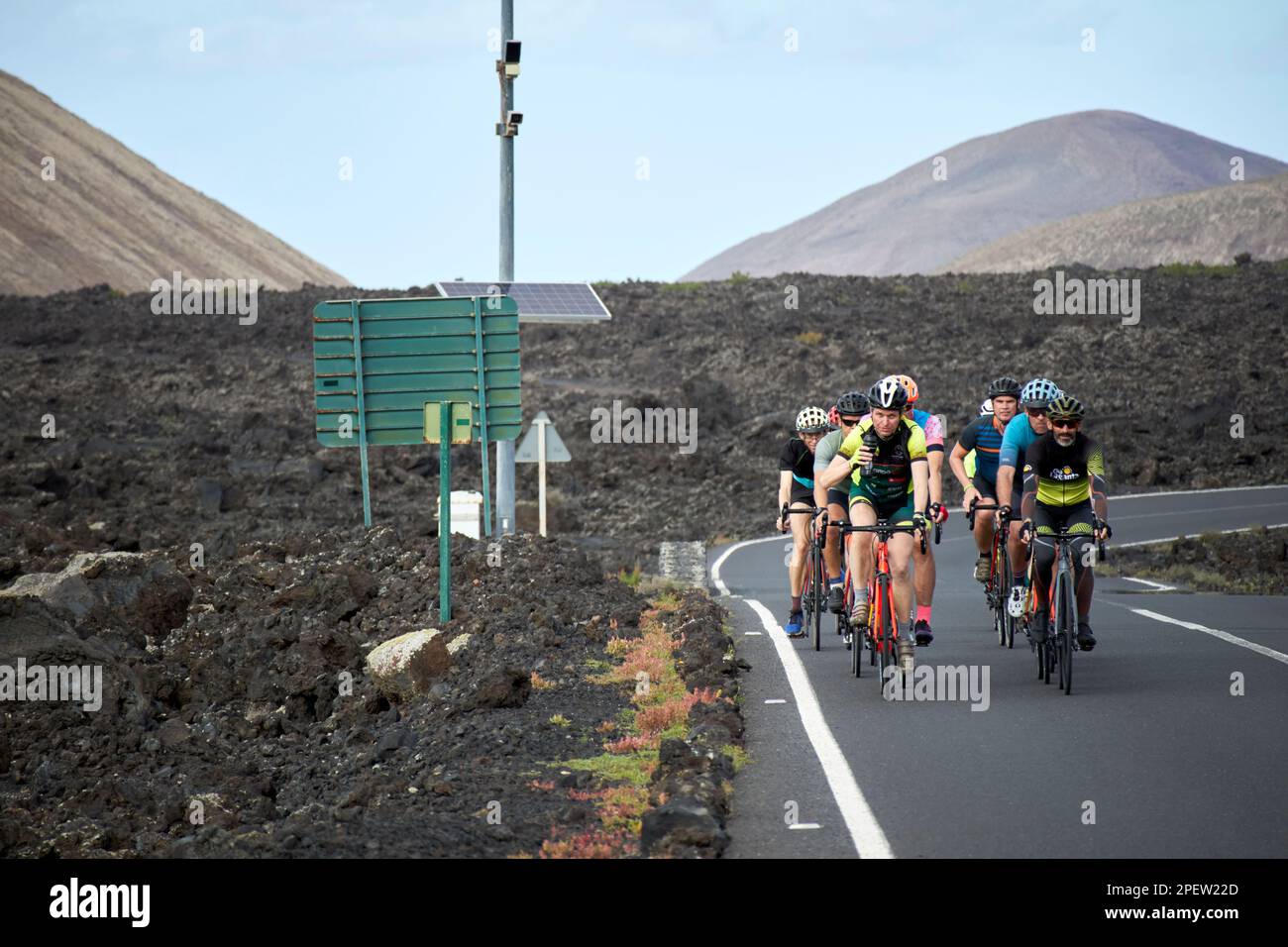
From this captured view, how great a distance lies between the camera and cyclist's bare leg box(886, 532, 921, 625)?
12188 millimetres

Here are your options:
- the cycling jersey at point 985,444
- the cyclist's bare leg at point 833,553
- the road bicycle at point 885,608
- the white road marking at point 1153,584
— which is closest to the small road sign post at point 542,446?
the cycling jersey at point 985,444

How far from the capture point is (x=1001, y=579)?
15352mm

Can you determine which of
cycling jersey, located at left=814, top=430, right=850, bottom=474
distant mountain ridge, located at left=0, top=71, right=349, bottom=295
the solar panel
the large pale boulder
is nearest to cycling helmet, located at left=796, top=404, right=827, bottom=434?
cycling jersey, located at left=814, top=430, right=850, bottom=474

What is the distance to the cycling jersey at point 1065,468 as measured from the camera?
40.7ft

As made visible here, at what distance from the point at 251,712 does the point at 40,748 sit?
1895 millimetres

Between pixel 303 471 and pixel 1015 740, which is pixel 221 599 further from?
pixel 303 471

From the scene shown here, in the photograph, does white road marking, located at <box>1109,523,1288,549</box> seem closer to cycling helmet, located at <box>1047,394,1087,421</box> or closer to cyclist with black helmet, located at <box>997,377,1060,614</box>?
cyclist with black helmet, located at <box>997,377,1060,614</box>

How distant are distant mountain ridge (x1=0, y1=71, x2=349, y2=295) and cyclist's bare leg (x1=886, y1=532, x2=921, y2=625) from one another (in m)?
106

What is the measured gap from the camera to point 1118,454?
4712 centimetres

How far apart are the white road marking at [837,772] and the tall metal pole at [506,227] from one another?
795cm

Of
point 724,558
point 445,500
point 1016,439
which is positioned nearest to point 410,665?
point 445,500

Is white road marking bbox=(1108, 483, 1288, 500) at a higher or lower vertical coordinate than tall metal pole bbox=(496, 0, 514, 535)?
Answer: lower
